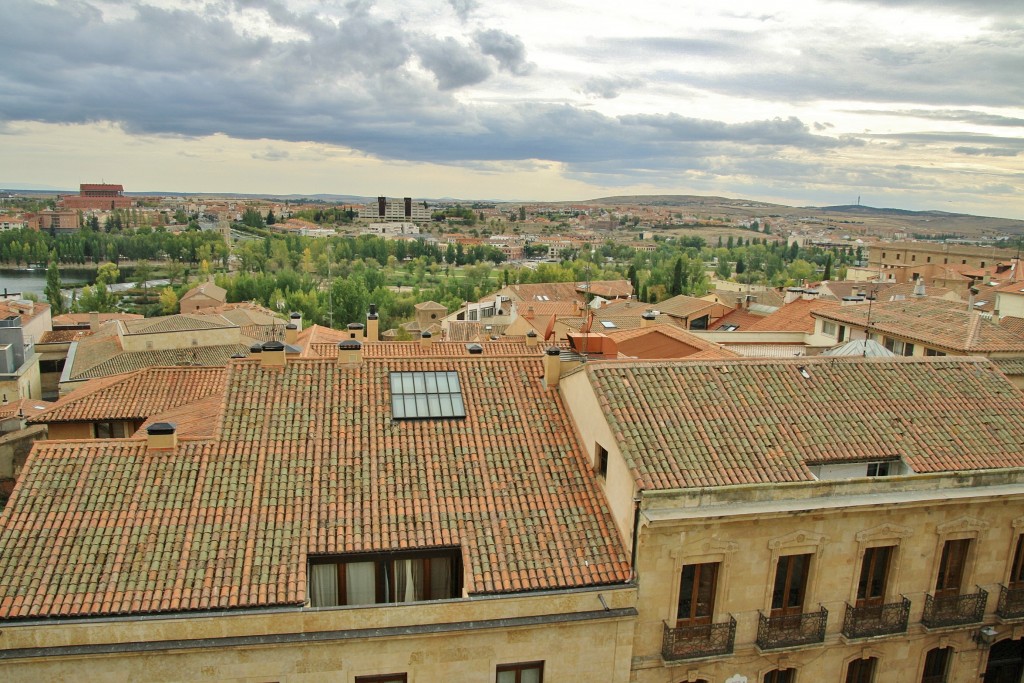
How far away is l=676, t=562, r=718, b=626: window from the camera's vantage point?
13688 mm

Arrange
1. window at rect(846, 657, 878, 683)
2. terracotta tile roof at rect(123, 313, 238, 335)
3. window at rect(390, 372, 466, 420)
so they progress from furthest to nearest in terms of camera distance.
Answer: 1. terracotta tile roof at rect(123, 313, 238, 335)
2. window at rect(390, 372, 466, 420)
3. window at rect(846, 657, 878, 683)

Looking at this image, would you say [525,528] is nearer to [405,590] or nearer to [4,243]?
[405,590]

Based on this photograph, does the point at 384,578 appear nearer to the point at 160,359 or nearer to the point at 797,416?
the point at 797,416

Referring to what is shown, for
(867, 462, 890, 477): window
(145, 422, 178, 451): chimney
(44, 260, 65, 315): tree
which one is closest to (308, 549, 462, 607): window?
(145, 422, 178, 451): chimney

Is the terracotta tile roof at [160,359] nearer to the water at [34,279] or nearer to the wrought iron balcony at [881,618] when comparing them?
the wrought iron balcony at [881,618]

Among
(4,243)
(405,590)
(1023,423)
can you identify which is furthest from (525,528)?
(4,243)

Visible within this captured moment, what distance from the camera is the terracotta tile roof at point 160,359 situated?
3838 cm

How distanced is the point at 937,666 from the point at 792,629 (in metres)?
4.48

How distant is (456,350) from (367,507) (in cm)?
1592

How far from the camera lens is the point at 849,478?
14.3 m

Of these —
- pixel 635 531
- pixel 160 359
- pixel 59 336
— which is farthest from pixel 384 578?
pixel 59 336

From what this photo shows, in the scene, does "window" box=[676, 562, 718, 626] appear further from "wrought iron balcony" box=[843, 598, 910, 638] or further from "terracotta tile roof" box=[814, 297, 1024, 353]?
"terracotta tile roof" box=[814, 297, 1024, 353]

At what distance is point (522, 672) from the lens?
13.2 meters

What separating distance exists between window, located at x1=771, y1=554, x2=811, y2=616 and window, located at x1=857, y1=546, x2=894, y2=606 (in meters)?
1.30
